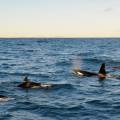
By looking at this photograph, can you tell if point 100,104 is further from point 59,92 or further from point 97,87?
point 97,87

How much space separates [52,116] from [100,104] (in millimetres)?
4940

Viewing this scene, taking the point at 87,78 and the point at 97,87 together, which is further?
the point at 87,78

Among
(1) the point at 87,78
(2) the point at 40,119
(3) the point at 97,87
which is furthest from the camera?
(1) the point at 87,78

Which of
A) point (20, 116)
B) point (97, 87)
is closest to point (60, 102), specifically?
point (20, 116)

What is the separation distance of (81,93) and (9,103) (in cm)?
783

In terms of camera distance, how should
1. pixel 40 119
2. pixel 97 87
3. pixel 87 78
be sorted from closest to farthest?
1. pixel 40 119
2. pixel 97 87
3. pixel 87 78

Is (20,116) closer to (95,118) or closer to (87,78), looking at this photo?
(95,118)

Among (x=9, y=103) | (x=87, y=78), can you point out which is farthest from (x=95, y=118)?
(x=87, y=78)

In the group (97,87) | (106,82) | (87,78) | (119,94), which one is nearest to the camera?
(119,94)

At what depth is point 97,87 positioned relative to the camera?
119 feet

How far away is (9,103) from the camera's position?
27.4 meters

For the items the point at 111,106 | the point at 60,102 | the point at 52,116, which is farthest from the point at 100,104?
the point at 52,116

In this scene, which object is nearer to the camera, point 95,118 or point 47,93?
point 95,118

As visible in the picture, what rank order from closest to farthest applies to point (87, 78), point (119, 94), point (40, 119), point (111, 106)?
1. point (40, 119)
2. point (111, 106)
3. point (119, 94)
4. point (87, 78)
